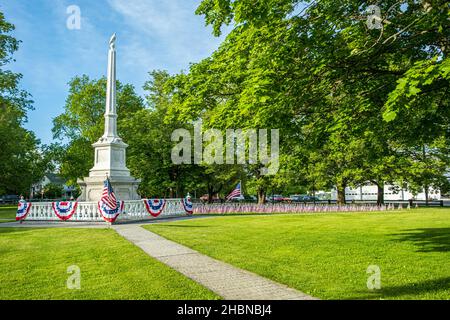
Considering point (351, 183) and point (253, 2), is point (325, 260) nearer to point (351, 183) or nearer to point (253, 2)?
point (253, 2)

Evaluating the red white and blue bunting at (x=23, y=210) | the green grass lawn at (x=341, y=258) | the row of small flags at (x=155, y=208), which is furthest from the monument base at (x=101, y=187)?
the green grass lawn at (x=341, y=258)

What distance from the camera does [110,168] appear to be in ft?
77.9

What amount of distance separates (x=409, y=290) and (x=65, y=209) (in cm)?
1911

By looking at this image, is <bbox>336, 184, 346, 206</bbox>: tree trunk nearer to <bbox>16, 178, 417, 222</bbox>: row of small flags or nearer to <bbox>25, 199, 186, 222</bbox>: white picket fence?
<bbox>16, 178, 417, 222</bbox>: row of small flags

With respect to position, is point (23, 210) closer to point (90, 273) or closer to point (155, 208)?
point (155, 208)

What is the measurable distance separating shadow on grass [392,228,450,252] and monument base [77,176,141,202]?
16671 millimetres

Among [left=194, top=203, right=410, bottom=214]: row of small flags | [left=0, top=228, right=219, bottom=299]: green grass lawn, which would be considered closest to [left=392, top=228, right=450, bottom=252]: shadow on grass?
[left=0, top=228, right=219, bottom=299]: green grass lawn

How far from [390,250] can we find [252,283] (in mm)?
5786

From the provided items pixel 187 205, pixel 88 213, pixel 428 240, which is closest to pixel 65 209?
pixel 88 213

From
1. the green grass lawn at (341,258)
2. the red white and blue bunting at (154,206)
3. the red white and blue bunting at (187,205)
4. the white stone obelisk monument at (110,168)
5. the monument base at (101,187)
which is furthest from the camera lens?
the red white and blue bunting at (187,205)

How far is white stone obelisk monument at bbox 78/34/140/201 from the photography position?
23547 millimetres

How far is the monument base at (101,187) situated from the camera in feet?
76.7

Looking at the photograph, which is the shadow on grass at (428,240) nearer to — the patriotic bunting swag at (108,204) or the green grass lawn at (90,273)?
the green grass lawn at (90,273)
